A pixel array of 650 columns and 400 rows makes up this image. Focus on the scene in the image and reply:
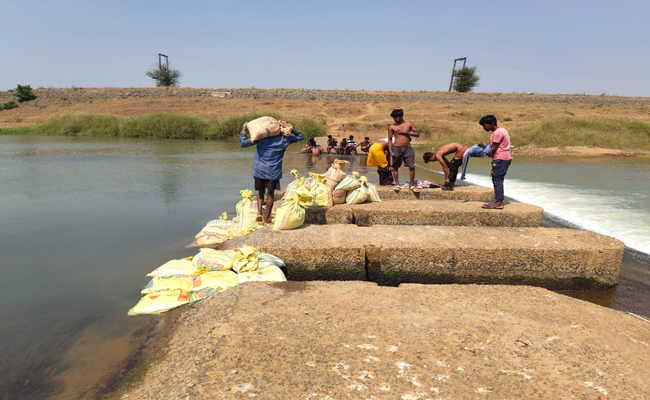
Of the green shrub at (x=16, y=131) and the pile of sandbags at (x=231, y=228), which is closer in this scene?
the pile of sandbags at (x=231, y=228)

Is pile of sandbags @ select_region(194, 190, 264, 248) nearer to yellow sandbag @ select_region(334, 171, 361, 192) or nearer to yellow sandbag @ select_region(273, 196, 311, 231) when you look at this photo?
yellow sandbag @ select_region(273, 196, 311, 231)

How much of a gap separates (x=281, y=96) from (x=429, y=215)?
39.0m

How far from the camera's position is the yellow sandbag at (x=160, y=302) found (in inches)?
132

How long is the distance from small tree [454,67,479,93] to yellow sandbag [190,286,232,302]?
53243mm

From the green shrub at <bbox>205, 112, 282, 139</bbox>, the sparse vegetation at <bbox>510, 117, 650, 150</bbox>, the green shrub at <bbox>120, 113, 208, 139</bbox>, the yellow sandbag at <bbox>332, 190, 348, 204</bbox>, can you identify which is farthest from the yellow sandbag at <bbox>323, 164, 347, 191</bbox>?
the green shrub at <bbox>120, 113, 208, 139</bbox>

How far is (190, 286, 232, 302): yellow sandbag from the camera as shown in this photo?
3389 millimetres

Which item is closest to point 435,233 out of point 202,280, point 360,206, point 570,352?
point 360,206

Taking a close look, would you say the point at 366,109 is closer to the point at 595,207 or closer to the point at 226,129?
the point at 226,129

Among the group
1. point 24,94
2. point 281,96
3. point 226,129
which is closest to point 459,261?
point 226,129

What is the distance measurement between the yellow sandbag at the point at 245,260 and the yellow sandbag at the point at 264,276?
0.06 meters

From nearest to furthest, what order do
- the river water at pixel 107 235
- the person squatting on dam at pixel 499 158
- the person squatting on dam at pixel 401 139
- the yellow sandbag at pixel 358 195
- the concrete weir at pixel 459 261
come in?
the river water at pixel 107 235
the concrete weir at pixel 459 261
the person squatting on dam at pixel 499 158
the yellow sandbag at pixel 358 195
the person squatting on dam at pixel 401 139

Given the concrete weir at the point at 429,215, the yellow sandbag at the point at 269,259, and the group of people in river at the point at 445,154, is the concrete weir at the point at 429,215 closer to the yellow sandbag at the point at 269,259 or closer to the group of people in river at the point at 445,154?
the group of people in river at the point at 445,154

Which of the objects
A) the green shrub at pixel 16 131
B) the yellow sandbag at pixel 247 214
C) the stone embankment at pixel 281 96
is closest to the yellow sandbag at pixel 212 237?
the yellow sandbag at pixel 247 214

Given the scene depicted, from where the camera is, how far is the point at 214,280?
360 cm
